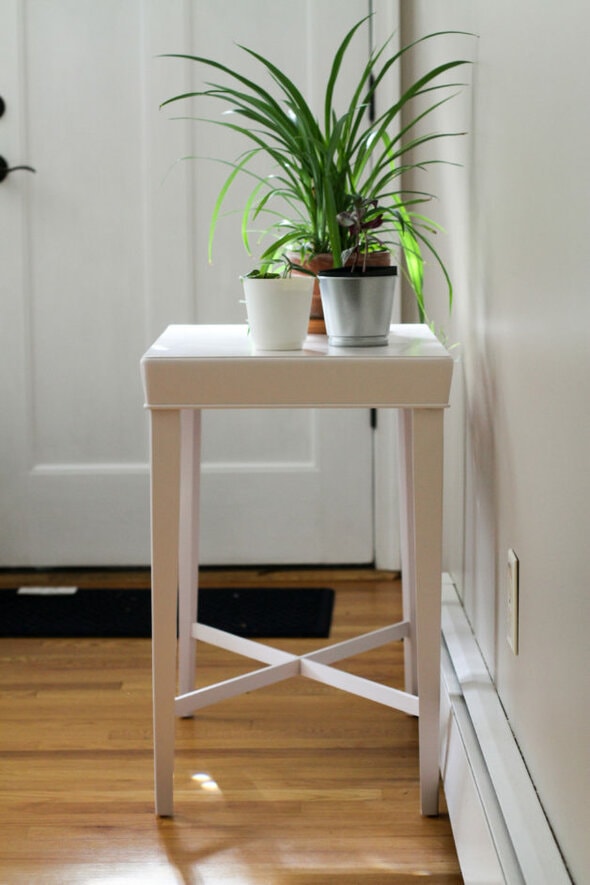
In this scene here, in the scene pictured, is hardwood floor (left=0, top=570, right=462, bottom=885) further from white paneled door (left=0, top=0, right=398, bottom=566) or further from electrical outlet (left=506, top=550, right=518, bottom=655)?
white paneled door (left=0, top=0, right=398, bottom=566)

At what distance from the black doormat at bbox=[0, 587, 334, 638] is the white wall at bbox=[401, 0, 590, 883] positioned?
606 millimetres

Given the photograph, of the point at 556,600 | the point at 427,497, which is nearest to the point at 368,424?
the point at 427,497

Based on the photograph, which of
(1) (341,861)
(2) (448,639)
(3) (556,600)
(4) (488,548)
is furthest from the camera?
(2) (448,639)

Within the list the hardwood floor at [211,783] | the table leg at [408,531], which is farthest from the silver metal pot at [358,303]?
the hardwood floor at [211,783]

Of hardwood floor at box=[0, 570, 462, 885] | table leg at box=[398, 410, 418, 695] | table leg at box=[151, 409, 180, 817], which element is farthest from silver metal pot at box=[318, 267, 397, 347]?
hardwood floor at box=[0, 570, 462, 885]

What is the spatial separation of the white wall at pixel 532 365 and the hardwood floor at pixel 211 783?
249 millimetres

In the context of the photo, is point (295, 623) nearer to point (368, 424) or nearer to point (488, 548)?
point (368, 424)

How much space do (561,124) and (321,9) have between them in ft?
5.44

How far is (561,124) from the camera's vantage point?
112 centimetres

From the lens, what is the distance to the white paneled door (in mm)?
2631

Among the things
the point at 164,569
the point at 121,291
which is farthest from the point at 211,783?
the point at 121,291

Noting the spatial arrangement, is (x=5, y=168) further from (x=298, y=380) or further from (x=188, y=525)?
(x=298, y=380)

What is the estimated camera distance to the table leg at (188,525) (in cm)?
190

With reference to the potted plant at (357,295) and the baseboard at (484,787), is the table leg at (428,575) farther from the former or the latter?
the potted plant at (357,295)
